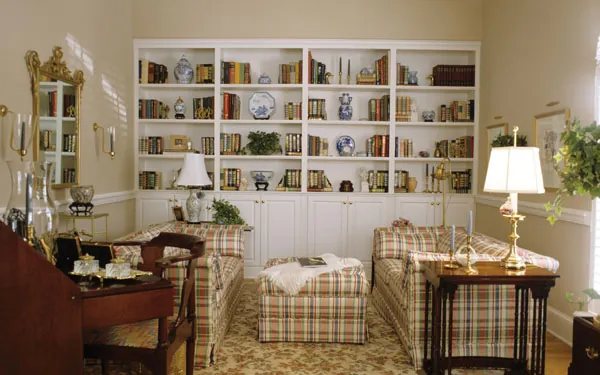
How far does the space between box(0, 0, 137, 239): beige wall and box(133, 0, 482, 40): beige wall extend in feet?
1.76

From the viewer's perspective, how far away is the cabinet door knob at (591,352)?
1.95m

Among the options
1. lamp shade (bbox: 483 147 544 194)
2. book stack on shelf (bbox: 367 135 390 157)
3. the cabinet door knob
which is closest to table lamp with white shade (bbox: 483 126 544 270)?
lamp shade (bbox: 483 147 544 194)

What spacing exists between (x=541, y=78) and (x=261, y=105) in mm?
3024

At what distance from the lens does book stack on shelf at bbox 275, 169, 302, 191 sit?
5805 millimetres

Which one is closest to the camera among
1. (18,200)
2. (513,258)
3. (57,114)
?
(18,200)

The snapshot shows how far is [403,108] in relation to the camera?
19.2ft

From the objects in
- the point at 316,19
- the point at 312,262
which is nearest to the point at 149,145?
the point at 316,19

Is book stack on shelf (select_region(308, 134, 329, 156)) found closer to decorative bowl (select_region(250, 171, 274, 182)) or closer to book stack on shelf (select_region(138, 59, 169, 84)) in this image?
decorative bowl (select_region(250, 171, 274, 182))

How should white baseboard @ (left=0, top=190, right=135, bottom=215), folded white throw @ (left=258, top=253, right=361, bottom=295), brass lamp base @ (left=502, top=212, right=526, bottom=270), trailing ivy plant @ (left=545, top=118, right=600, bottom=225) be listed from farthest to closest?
white baseboard @ (left=0, top=190, right=135, bottom=215)
folded white throw @ (left=258, top=253, right=361, bottom=295)
brass lamp base @ (left=502, top=212, right=526, bottom=270)
trailing ivy plant @ (left=545, top=118, right=600, bottom=225)

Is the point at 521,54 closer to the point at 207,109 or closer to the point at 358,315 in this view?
the point at 358,315

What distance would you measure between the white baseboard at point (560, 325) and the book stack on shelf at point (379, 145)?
97.7 inches

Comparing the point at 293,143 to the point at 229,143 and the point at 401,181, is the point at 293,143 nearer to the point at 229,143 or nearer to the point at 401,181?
the point at 229,143

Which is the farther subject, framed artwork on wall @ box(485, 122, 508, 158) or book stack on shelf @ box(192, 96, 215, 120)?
book stack on shelf @ box(192, 96, 215, 120)

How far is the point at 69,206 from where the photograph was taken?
3.99 metres
